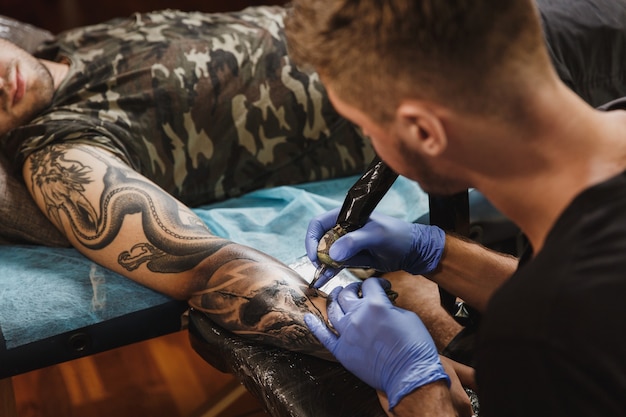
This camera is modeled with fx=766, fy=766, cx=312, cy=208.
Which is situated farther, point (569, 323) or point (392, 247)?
point (392, 247)

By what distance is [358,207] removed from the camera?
4.46ft

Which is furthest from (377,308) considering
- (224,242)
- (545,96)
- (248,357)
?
(545,96)

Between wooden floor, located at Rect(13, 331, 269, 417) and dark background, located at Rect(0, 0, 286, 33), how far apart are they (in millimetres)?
2018

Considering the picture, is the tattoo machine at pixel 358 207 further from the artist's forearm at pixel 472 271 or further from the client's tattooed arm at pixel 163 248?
the artist's forearm at pixel 472 271

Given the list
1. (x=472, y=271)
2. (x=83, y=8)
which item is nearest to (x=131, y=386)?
(x=472, y=271)

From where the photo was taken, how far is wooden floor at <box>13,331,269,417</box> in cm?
201

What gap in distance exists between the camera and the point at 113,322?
1473 mm

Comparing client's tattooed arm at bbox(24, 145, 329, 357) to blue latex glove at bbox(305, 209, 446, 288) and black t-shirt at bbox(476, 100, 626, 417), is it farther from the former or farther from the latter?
black t-shirt at bbox(476, 100, 626, 417)

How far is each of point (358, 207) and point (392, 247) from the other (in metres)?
0.10

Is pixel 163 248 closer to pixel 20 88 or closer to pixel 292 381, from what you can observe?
pixel 292 381

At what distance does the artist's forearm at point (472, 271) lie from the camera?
1.38 meters

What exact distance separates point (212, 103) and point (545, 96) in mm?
1126

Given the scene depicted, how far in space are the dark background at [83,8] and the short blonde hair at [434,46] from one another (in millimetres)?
2970

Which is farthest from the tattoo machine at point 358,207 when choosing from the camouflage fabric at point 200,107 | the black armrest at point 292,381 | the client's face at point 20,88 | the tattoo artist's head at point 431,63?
the client's face at point 20,88
